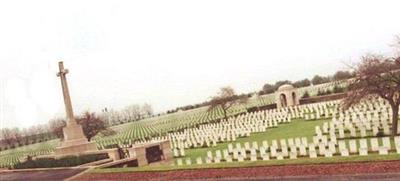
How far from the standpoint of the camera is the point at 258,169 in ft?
56.6

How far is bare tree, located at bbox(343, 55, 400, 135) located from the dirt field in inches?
343

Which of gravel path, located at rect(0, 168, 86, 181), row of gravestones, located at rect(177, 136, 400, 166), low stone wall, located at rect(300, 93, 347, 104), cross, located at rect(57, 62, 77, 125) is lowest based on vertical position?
row of gravestones, located at rect(177, 136, 400, 166)

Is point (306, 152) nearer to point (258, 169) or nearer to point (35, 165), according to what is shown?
point (258, 169)

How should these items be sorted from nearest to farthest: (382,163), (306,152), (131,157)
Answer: (382,163) → (306,152) → (131,157)

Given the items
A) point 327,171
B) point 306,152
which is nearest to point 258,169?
point 327,171

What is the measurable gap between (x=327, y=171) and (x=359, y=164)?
105 cm

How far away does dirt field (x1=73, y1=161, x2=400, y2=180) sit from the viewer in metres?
14.0

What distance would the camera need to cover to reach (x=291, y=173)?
15.7 metres

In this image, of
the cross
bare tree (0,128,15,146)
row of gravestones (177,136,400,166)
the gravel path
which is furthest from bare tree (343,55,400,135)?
bare tree (0,128,15,146)

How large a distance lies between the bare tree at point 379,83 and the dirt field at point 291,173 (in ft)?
28.6

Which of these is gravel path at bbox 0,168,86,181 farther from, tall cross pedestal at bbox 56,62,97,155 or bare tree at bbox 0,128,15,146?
bare tree at bbox 0,128,15,146

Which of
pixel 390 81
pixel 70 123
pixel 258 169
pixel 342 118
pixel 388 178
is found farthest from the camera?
pixel 342 118

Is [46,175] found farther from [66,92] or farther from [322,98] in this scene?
[322,98]

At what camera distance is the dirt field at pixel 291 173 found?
46.0 ft
